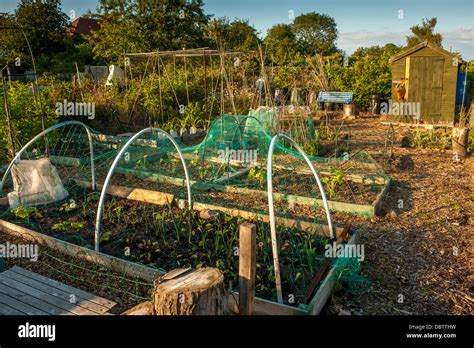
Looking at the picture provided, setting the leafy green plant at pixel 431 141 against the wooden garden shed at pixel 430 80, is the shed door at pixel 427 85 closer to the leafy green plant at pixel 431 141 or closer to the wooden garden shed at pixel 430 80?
the wooden garden shed at pixel 430 80

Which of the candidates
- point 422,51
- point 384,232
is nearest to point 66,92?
point 384,232

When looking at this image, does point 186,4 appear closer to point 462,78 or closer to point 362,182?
point 462,78

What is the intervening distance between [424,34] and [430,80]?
23769 mm

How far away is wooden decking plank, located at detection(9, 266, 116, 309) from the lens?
129 inches

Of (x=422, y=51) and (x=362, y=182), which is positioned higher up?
(x=422, y=51)

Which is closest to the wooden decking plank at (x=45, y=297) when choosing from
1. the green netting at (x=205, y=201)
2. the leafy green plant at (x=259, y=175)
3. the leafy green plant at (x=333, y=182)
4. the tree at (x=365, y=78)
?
the green netting at (x=205, y=201)

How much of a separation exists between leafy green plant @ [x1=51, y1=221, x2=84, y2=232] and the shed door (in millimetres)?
9985

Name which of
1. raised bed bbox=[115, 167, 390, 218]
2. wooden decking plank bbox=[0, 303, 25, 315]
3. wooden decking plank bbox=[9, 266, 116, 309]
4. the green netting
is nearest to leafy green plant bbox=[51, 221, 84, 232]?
the green netting

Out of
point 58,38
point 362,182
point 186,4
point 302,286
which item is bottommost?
point 302,286

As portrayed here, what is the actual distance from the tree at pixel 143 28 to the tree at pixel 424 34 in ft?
55.4

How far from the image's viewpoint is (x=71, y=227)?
4742 millimetres

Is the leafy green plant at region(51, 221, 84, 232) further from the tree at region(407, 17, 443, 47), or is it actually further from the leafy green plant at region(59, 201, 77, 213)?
the tree at region(407, 17, 443, 47)
